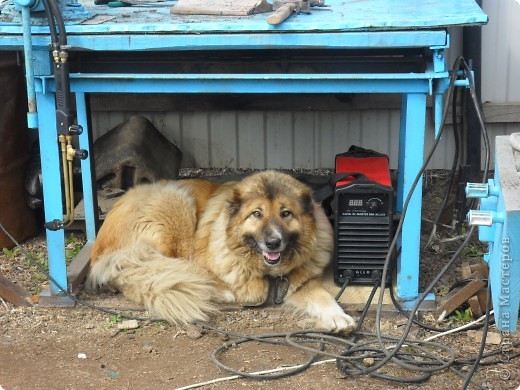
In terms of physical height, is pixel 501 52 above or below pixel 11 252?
above

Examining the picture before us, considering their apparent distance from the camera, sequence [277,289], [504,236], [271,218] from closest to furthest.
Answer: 1. [504,236]
2. [271,218]
3. [277,289]

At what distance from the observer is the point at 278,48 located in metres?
4.37

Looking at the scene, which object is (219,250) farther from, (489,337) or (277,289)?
(489,337)

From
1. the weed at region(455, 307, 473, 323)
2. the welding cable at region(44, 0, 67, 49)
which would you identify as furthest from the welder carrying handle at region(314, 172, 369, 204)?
the welding cable at region(44, 0, 67, 49)

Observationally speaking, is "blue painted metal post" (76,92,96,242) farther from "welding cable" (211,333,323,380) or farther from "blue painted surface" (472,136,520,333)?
"blue painted surface" (472,136,520,333)

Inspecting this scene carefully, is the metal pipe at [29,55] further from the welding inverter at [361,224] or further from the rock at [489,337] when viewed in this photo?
the rock at [489,337]

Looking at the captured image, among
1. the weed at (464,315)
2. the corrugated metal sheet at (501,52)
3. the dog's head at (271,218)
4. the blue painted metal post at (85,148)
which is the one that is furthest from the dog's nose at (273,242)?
the corrugated metal sheet at (501,52)

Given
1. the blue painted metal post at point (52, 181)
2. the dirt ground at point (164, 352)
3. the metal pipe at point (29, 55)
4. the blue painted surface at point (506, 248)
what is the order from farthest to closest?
the blue painted metal post at point (52, 181) → the metal pipe at point (29, 55) → the dirt ground at point (164, 352) → the blue painted surface at point (506, 248)

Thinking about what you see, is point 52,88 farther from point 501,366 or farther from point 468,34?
point 468,34

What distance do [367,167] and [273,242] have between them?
3.43 ft

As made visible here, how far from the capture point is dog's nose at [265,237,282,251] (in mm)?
4383

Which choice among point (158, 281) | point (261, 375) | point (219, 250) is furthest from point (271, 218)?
point (261, 375)

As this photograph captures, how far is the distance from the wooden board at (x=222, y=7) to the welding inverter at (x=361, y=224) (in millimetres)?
1171

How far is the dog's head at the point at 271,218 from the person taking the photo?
448cm
